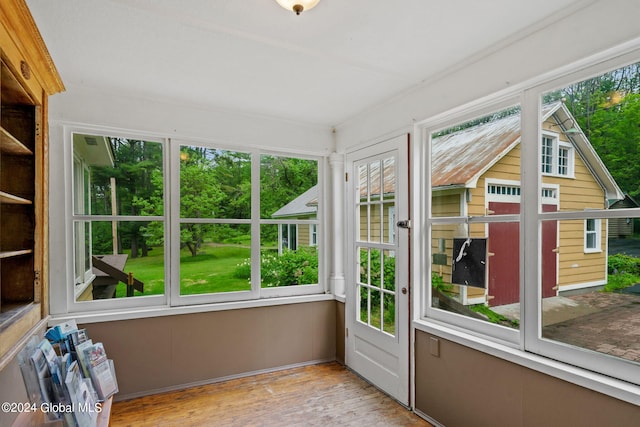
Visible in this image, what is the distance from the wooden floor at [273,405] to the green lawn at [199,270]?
853mm

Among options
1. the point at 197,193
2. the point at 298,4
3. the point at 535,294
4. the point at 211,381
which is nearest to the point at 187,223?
the point at 197,193

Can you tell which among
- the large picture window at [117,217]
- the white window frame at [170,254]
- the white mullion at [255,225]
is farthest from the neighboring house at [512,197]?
the large picture window at [117,217]

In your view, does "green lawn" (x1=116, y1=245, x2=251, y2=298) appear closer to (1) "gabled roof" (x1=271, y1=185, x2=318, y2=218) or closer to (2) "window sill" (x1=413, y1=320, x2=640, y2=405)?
(1) "gabled roof" (x1=271, y1=185, x2=318, y2=218)

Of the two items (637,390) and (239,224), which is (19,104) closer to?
(239,224)

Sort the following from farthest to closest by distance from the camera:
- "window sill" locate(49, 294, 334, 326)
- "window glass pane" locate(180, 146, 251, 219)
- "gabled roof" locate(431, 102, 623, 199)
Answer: "window glass pane" locate(180, 146, 251, 219) → "window sill" locate(49, 294, 334, 326) → "gabled roof" locate(431, 102, 623, 199)

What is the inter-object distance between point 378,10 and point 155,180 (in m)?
2.31

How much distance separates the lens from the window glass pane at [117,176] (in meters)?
2.88

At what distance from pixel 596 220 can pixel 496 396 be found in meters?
1.14

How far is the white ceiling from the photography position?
5.72 ft

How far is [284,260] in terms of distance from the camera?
367 centimetres

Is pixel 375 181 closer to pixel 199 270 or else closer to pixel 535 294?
pixel 535 294

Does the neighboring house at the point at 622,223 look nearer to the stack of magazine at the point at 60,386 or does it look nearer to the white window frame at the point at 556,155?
the white window frame at the point at 556,155

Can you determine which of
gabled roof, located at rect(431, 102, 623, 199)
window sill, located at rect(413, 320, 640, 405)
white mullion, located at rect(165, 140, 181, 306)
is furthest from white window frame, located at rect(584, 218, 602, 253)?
white mullion, located at rect(165, 140, 181, 306)

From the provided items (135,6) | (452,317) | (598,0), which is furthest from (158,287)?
(598,0)
